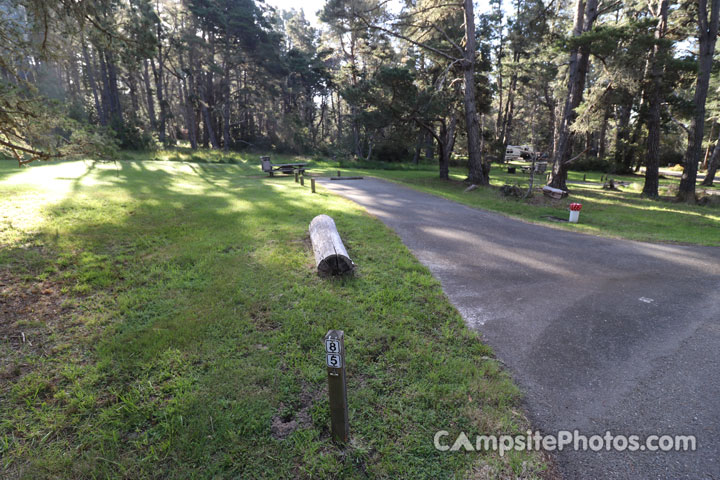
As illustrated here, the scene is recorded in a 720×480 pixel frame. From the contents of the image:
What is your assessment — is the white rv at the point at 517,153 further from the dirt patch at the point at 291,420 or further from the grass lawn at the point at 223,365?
the dirt patch at the point at 291,420

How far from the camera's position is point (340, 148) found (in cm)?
3662

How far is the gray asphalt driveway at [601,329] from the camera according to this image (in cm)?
269

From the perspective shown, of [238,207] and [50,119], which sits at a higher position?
[50,119]

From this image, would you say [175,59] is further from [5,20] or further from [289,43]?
[5,20]

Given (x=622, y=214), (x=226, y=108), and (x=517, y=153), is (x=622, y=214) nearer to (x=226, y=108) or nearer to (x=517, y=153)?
(x=517, y=153)

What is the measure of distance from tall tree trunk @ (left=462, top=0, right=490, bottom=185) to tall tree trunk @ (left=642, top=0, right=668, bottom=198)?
705cm

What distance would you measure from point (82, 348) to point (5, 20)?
5516 mm

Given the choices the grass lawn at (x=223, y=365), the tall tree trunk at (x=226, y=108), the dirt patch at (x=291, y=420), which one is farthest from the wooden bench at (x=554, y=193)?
the tall tree trunk at (x=226, y=108)

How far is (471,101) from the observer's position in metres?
17.3

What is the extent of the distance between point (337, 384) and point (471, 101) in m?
18.0

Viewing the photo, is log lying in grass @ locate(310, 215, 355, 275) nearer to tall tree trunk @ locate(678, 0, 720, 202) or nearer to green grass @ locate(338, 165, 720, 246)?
green grass @ locate(338, 165, 720, 246)

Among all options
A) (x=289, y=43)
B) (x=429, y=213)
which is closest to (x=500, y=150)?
(x=429, y=213)

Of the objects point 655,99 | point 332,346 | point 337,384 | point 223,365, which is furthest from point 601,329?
point 655,99

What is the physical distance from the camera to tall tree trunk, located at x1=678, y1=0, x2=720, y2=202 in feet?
46.3
